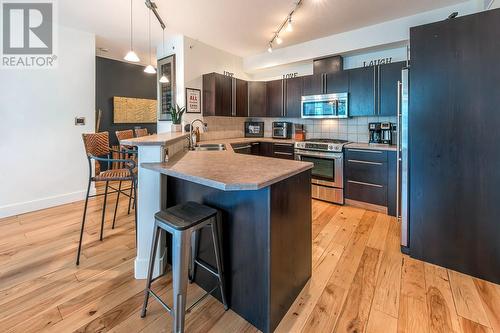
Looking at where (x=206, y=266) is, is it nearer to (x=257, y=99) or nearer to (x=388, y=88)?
(x=388, y=88)

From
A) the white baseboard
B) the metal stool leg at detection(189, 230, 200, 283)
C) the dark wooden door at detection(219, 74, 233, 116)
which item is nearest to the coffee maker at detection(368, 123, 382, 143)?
the dark wooden door at detection(219, 74, 233, 116)

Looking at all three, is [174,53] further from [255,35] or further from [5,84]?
[5,84]

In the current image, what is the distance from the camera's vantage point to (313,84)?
443cm

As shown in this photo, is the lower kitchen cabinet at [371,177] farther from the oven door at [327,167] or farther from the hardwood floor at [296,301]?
the hardwood floor at [296,301]

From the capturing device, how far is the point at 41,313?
65.1 inches

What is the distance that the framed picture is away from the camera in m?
4.28

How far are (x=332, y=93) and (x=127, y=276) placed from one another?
3.91 metres

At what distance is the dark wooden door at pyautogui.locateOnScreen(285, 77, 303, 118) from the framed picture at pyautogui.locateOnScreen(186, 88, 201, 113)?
1701mm

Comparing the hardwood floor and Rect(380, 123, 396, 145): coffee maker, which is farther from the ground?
Rect(380, 123, 396, 145): coffee maker

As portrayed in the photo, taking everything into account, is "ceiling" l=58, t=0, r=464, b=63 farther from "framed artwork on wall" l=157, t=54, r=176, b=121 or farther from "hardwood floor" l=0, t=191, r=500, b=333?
"hardwood floor" l=0, t=191, r=500, b=333

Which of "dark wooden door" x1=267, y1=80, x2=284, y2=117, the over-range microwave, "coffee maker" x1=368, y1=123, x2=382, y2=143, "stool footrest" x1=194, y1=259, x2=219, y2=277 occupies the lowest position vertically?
"stool footrest" x1=194, y1=259, x2=219, y2=277

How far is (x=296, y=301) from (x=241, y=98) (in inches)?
160

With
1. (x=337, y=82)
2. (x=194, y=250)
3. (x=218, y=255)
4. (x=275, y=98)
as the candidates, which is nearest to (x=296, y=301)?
(x=218, y=255)

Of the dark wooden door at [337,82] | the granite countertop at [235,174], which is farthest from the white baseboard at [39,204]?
the dark wooden door at [337,82]
